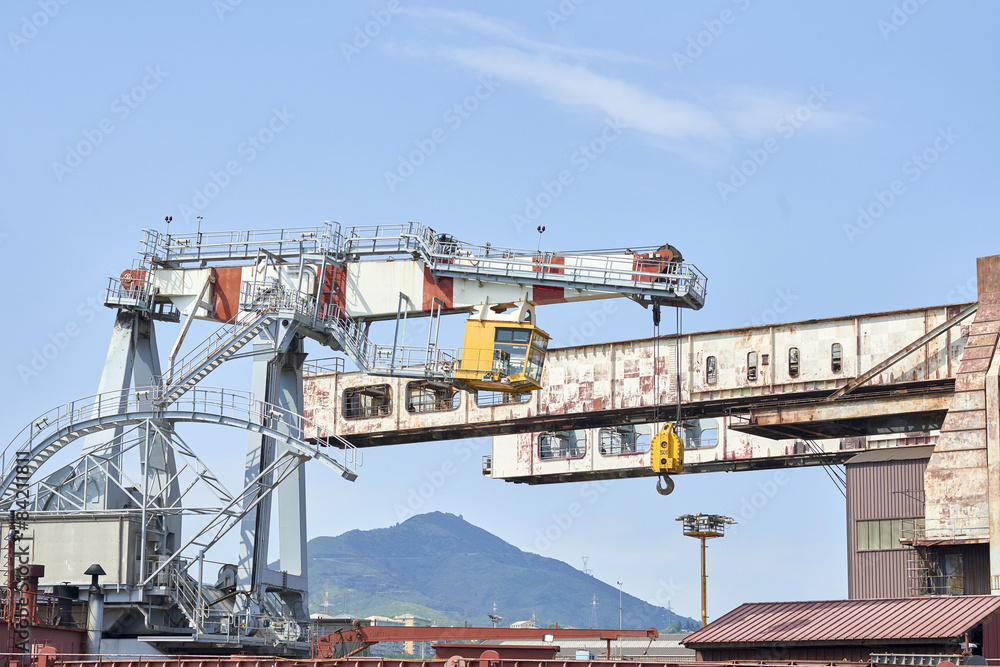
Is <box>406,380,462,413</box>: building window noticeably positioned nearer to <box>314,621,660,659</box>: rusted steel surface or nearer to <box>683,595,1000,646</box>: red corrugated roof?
<box>314,621,660,659</box>: rusted steel surface

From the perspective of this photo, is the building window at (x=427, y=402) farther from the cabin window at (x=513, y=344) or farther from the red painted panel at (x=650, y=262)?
the red painted panel at (x=650, y=262)

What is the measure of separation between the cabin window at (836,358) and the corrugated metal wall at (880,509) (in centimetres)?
313

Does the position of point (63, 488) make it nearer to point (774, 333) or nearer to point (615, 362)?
point (615, 362)

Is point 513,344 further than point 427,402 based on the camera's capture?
No

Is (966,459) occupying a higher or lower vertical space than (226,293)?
lower

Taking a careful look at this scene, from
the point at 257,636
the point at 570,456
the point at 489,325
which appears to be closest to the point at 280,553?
the point at 257,636

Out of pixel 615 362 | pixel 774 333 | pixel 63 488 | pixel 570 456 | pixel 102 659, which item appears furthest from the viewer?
pixel 570 456

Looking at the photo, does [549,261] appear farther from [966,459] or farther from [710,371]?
[966,459]

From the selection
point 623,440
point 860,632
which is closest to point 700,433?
point 623,440

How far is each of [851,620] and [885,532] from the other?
768cm

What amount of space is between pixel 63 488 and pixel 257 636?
790 cm

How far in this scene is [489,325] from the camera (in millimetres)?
37062

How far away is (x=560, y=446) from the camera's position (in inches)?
2372

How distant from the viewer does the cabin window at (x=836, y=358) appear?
4106 cm
